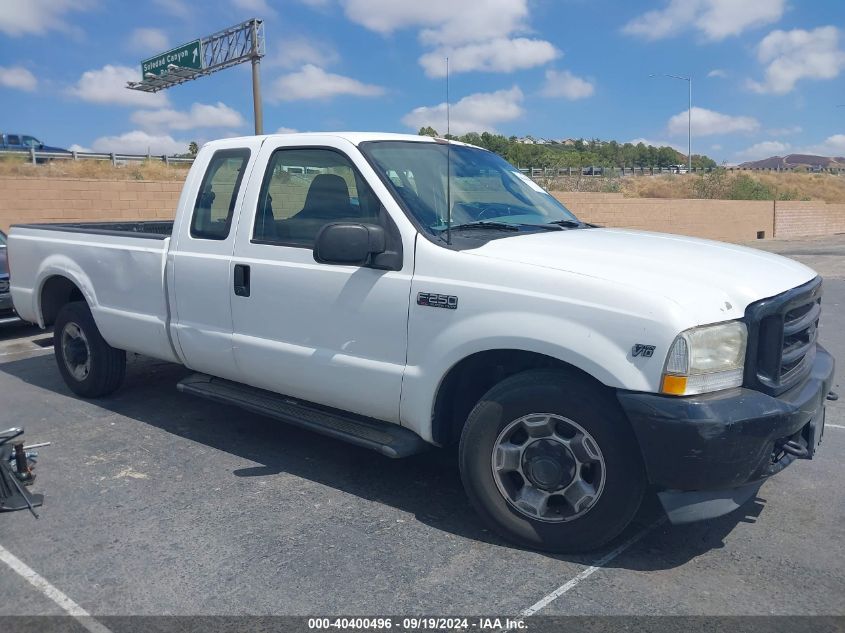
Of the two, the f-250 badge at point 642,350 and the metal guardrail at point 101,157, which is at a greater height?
the metal guardrail at point 101,157

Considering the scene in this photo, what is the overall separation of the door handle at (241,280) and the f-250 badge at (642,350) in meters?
2.42

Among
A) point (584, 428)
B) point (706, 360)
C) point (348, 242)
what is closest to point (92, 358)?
point (348, 242)

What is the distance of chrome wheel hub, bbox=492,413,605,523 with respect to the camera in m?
3.38

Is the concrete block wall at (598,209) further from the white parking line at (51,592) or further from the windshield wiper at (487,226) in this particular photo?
the windshield wiper at (487,226)

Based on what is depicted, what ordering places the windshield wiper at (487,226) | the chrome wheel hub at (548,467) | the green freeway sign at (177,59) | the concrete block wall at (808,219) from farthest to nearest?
the concrete block wall at (808,219), the green freeway sign at (177,59), the windshield wiper at (487,226), the chrome wheel hub at (548,467)

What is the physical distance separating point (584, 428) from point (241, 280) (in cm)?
234

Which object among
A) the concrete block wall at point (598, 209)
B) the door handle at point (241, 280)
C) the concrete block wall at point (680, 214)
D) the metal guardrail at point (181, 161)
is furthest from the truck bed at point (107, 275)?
the concrete block wall at point (680, 214)

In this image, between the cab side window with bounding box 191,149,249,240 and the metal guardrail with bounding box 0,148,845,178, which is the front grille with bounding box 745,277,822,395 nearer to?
the cab side window with bounding box 191,149,249,240

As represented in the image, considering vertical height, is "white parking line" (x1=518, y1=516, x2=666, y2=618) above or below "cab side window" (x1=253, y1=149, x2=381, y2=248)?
below

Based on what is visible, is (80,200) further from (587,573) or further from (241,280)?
(587,573)

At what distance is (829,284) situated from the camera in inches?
580

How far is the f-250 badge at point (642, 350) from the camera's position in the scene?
3088 mm

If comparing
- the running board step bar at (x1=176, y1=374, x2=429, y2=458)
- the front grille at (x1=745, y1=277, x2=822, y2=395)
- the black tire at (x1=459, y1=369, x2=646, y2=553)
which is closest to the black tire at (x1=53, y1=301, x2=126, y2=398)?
the running board step bar at (x1=176, y1=374, x2=429, y2=458)

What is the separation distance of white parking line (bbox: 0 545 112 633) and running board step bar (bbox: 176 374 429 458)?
1480 mm
